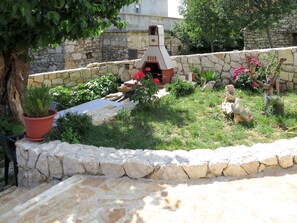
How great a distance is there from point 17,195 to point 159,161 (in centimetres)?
194

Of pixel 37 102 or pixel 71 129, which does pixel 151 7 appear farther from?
pixel 37 102

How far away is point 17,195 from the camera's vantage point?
4.01 metres

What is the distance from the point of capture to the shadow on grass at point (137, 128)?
15.4 feet

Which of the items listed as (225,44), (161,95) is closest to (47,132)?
(161,95)

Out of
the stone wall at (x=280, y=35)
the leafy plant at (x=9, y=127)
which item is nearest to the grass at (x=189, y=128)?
the leafy plant at (x=9, y=127)

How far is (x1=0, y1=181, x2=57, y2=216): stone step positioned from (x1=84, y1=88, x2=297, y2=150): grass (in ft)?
3.52

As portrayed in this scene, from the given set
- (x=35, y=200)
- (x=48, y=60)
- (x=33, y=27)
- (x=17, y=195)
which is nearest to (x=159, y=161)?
(x=35, y=200)

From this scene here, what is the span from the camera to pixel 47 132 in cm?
438

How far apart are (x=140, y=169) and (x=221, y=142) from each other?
154 centimetres

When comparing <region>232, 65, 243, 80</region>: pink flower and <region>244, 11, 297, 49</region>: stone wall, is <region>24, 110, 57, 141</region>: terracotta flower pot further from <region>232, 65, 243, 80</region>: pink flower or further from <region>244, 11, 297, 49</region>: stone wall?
<region>244, 11, 297, 49</region>: stone wall

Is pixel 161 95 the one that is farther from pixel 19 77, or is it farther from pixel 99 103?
pixel 19 77

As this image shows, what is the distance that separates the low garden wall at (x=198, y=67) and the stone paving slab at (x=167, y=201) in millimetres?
4846

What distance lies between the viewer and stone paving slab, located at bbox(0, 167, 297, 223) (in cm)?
282

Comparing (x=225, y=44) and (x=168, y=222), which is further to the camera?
(x=225, y=44)
